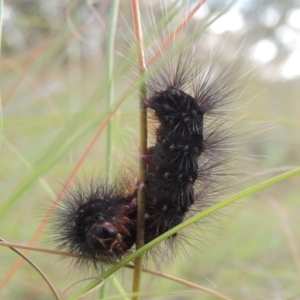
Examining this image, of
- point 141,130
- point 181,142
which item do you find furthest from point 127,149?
point 141,130

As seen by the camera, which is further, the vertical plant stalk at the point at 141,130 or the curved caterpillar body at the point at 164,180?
the curved caterpillar body at the point at 164,180

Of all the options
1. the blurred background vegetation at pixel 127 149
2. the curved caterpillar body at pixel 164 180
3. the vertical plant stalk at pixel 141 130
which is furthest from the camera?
the blurred background vegetation at pixel 127 149

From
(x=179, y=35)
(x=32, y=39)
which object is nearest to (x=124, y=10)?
(x=179, y=35)

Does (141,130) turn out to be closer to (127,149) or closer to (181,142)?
(181,142)

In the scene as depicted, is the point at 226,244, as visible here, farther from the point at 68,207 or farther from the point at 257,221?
the point at 68,207

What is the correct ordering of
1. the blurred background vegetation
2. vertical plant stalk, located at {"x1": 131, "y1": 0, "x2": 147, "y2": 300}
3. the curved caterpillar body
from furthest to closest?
the blurred background vegetation
the curved caterpillar body
vertical plant stalk, located at {"x1": 131, "y1": 0, "x2": 147, "y2": 300}
